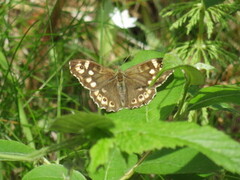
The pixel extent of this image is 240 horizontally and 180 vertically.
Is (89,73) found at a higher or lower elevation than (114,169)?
higher

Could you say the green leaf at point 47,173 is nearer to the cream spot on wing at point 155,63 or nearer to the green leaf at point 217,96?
the green leaf at point 217,96

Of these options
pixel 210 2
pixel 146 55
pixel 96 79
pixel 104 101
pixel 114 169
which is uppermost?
pixel 210 2

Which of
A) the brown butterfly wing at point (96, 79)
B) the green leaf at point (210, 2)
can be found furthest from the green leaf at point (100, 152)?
the brown butterfly wing at point (96, 79)

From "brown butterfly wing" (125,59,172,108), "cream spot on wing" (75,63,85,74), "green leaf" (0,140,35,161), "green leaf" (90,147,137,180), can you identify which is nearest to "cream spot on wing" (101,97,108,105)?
"brown butterfly wing" (125,59,172,108)

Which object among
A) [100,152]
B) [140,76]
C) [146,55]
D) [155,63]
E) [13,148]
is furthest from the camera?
[140,76]

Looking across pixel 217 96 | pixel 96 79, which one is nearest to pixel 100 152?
pixel 217 96

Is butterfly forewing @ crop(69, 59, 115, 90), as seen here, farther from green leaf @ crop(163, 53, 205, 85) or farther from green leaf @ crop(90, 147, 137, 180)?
green leaf @ crop(163, 53, 205, 85)

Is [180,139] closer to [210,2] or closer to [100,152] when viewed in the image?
[100,152]

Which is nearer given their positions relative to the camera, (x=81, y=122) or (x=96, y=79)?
(x=81, y=122)
